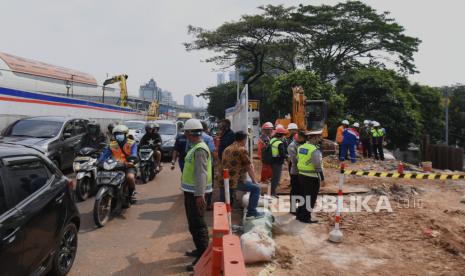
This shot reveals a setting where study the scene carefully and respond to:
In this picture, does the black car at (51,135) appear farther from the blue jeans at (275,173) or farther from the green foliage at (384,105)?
the green foliage at (384,105)

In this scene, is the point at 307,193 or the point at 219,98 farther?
the point at 219,98

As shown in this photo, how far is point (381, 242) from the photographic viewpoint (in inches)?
218

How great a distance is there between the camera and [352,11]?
30.5 meters

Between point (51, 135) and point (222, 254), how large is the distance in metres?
8.00

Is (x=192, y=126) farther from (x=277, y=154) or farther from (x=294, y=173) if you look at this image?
(x=277, y=154)

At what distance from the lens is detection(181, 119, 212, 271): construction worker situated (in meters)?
4.34

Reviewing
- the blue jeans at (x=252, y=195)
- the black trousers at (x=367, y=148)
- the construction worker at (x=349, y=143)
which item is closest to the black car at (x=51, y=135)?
the blue jeans at (x=252, y=195)

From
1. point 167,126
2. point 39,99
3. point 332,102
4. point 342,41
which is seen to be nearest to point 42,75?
point 39,99

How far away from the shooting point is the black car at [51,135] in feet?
30.0

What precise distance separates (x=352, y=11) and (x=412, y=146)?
1426 centimetres

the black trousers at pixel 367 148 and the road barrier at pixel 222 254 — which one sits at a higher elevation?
the black trousers at pixel 367 148

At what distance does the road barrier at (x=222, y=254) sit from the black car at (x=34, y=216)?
1.49 m

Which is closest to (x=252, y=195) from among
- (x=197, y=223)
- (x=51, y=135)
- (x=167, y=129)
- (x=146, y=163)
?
(x=197, y=223)

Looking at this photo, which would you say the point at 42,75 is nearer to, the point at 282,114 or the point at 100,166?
the point at 282,114
